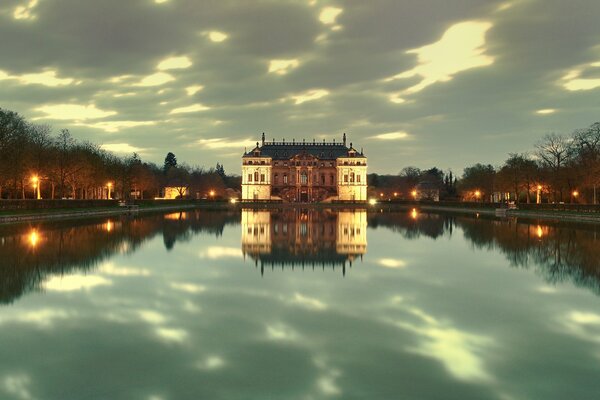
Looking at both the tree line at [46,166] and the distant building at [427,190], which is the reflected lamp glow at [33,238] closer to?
the tree line at [46,166]

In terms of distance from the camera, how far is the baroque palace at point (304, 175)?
15188 cm

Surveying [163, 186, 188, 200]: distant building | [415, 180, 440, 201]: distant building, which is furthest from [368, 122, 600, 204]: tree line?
[163, 186, 188, 200]: distant building

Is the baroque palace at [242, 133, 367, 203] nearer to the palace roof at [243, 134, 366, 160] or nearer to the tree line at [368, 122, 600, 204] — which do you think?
the palace roof at [243, 134, 366, 160]

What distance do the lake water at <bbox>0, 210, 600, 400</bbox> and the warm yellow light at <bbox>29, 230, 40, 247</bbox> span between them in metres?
5.04

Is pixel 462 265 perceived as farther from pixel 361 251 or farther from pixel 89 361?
pixel 89 361

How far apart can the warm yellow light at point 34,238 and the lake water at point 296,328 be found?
5036 mm

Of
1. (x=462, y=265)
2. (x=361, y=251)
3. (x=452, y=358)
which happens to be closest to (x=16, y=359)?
(x=452, y=358)

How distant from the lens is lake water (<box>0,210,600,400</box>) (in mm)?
8188

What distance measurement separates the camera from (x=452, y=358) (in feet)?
31.0

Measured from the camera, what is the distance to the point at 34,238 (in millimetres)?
30016

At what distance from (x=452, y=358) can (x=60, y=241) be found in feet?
82.1

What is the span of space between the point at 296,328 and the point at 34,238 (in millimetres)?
24250

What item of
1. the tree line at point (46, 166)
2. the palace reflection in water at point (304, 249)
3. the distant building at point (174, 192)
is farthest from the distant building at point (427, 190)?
the palace reflection in water at point (304, 249)

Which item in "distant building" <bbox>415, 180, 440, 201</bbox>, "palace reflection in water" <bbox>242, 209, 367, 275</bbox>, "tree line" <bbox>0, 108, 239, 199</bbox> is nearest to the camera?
"palace reflection in water" <bbox>242, 209, 367, 275</bbox>
